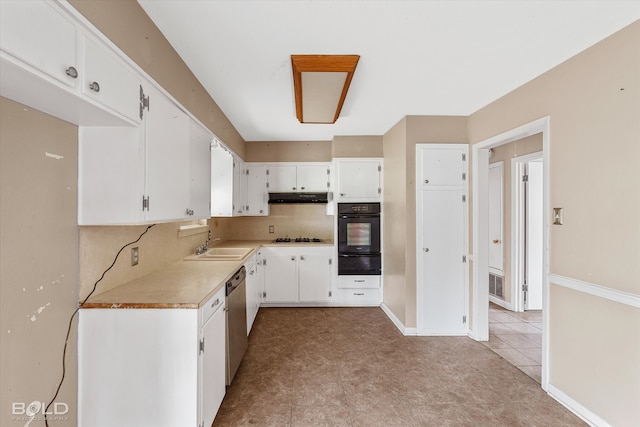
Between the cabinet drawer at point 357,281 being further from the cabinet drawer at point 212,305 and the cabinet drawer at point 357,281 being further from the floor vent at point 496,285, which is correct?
the cabinet drawer at point 212,305

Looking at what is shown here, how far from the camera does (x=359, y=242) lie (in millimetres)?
3879

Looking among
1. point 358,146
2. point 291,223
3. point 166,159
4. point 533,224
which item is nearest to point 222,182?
point 291,223

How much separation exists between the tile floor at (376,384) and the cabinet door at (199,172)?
1511 millimetres

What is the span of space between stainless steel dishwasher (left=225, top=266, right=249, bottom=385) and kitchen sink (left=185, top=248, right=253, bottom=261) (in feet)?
1.25

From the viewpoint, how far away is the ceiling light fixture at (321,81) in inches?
74.9

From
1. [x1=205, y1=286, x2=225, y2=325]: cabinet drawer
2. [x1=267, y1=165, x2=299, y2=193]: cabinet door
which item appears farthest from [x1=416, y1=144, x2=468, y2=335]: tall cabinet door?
[x1=205, y1=286, x2=225, y2=325]: cabinet drawer

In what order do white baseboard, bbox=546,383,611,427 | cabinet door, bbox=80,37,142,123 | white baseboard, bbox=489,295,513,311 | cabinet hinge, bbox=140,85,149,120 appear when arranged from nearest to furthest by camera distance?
1. cabinet door, bbox=80,37,142,123
2. cabinet hinge, bbox=140,85,149,120
3. white baseboard, bbox=546,383,611,427
4. white baseboard, bbox=489,295,513,311

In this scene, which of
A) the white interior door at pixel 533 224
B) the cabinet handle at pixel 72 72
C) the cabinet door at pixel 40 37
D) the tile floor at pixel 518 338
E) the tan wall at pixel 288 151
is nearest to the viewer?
the cabinet door at pixel 40 37

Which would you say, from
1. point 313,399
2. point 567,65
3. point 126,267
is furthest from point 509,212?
point 126,267

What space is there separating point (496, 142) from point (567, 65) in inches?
33.1

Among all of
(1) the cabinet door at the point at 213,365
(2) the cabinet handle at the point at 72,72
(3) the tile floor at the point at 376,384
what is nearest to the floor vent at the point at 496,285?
(3) the tile floor at the point at 376,384

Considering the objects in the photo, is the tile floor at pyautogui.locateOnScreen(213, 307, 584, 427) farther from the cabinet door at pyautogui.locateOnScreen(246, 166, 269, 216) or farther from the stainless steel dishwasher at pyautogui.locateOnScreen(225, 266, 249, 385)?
the cabinet door at pyautogui.locateOnScreen(246, 166, 269, 216)

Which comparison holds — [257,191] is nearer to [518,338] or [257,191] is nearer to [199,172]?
[199,172]

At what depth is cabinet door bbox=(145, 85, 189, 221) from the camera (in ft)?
4.82
